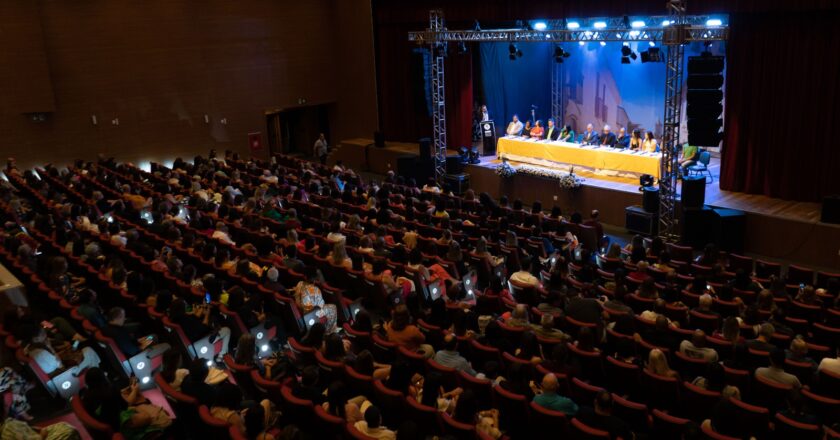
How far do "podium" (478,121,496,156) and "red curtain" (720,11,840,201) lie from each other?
6.32 meters

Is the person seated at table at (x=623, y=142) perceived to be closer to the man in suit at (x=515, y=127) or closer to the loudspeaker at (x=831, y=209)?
the man in suit at (x=515, y=127)

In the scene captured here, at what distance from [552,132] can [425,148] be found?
319 cm

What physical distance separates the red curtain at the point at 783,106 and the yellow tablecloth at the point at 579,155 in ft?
5.45

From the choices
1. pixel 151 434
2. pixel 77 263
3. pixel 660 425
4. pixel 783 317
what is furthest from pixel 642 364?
pixel 77 263

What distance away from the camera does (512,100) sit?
19.6m

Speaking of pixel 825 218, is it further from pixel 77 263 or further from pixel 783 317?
pixel 77 263

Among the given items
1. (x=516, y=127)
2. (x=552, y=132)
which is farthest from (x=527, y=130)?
(x=552, y=132)

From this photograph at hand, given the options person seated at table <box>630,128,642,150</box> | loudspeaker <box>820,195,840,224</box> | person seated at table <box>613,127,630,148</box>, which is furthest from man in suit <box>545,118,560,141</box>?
loudspeaker <box>820,195,840,224</box>

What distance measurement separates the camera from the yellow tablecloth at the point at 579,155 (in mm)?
14438

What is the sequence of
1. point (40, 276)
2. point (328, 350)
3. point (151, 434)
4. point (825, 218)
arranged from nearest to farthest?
point (151, 434), point (328, 350), point (40, 276), point (825, 218)

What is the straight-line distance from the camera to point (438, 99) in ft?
54.9

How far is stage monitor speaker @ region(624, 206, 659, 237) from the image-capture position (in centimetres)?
1251

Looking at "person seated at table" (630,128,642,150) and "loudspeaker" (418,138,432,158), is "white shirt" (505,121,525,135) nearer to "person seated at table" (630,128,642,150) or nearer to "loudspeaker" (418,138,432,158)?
"loudspeaker" (418,138,432,158)

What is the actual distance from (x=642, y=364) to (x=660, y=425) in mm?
1379
